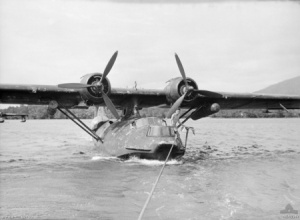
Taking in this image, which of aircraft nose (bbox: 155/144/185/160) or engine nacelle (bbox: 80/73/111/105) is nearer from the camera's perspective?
aircraft nose (bbox: 155/144/185/160)

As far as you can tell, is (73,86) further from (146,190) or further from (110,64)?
(146,190)

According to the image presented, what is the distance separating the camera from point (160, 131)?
13188mm

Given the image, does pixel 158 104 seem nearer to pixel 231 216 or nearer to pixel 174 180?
pixel 174 180

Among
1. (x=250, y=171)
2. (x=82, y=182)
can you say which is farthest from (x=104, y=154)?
(x=250, y=171)

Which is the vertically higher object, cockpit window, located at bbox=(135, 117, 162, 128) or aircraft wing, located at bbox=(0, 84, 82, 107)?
aircraft wing, located at bbox=(0, 84, 82, 107)

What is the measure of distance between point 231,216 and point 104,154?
10853 millimetres

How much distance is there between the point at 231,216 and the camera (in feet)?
21.9

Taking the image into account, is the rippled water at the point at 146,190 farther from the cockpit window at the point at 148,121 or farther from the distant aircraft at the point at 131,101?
the cockpit window at the point at 148,121

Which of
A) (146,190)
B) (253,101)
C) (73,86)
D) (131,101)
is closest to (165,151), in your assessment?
(146,190)

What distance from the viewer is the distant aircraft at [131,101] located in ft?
43.5

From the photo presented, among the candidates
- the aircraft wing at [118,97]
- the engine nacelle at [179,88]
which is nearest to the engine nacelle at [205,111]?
the aircraft wing at [118,97]

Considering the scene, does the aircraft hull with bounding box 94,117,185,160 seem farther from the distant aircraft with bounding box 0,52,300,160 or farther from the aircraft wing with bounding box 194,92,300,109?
the aircraft wing with bounding box 194,92,300,109

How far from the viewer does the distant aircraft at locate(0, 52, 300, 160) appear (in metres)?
13.3

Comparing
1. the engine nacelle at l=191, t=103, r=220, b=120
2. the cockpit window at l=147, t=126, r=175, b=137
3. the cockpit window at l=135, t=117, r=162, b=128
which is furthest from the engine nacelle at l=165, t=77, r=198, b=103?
the cockpit window at l=147, t=126, r=175, b=137
